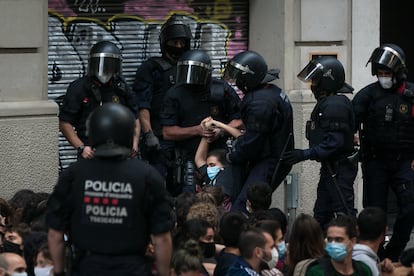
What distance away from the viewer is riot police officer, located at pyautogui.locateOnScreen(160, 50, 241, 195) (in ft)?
38.5

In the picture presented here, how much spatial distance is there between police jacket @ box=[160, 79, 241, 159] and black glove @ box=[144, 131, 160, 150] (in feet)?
0.77

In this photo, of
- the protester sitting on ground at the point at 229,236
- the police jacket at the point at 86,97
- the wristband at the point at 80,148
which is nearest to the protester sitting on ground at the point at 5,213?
the wristband at the point at 80,148

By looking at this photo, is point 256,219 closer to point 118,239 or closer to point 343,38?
point 118,239

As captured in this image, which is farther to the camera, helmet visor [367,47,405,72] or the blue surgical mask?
helmet visor [367,47,405,72]

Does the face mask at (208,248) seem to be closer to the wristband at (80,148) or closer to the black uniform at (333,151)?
the black uniform at (333,151)

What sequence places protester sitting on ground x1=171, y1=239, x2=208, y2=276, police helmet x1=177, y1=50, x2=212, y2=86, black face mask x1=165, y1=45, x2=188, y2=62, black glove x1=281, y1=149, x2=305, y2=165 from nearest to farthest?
protester sitting on ground x1=171, y1=239, x2=208, y2=276 < black glove x1=281, y1=149, x2=305, y2=165 < police helmet x1=177, y1=50, x2=212, y2=86 < black face mask x1=165, y1=45, x2=188, y2=62

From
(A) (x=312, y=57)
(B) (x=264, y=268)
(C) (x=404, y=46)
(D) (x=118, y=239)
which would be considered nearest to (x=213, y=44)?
(A) (x=312, y=57)

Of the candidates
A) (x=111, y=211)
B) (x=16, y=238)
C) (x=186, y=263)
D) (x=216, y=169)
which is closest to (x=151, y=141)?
(x=216, y=169)

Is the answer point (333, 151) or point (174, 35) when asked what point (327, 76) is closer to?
point (333, 151)

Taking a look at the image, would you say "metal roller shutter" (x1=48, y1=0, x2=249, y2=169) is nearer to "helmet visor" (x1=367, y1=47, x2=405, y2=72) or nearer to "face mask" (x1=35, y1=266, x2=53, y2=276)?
"helmet visor" (x1=367, y1=47, x2=405, y2=72)

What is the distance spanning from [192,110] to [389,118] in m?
1.75

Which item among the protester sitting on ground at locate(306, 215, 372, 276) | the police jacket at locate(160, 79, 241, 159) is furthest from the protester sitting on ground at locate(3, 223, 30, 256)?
the police jacket at locate(160, 79, 241, 159)

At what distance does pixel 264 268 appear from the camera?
8359 millimetres

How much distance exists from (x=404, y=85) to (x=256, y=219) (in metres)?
2.78
